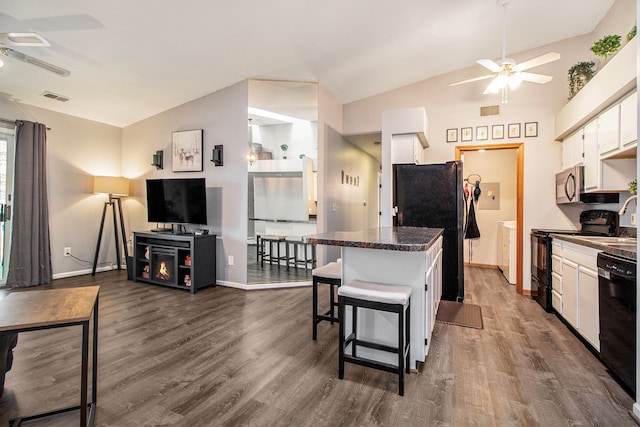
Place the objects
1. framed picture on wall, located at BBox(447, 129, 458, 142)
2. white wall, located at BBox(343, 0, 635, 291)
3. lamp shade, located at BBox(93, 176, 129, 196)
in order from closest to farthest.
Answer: white wall, located at BBox(343, 0, 635, 291), framed picture on wall, located at BBox(447, 129, 458, 142), lamp shade, located at BBox(93, 176, 129, 196)

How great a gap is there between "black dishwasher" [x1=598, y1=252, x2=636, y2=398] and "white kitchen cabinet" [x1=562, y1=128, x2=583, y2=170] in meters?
1.93

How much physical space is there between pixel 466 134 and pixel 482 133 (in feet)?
0.71

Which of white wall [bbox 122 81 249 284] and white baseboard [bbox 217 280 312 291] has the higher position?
white wall [bbox 122 81 249 284]

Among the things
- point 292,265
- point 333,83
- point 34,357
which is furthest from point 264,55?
point 34,357

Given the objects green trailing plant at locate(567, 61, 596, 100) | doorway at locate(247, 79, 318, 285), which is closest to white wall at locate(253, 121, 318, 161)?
doorway at locate(247, 79, 318, 285)

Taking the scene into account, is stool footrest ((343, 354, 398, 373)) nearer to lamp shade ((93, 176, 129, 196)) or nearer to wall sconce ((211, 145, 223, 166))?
wall sconce ((211, 145, 223, 166))

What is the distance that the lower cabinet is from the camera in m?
2.43

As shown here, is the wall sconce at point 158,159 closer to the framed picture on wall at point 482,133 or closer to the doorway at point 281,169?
the doorway at point 281,169

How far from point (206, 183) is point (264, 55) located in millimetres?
1994

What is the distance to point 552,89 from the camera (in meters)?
4.30

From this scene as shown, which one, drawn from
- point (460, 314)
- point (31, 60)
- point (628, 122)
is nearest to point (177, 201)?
point (31, 60)

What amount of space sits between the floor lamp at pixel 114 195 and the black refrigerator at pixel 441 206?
170 inches

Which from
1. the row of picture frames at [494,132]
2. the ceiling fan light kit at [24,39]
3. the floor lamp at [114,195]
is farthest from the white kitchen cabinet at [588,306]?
the floor lamp at [114,195]

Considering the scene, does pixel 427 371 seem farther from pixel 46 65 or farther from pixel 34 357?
pixel 46 65
